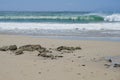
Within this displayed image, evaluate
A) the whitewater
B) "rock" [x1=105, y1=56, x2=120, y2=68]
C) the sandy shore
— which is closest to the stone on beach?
"rock" [x1=105, y1=56, x2=120, y2=68]

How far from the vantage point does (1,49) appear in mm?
7836

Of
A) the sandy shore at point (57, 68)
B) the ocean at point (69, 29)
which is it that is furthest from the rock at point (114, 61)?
the ocean at point (69, 29)

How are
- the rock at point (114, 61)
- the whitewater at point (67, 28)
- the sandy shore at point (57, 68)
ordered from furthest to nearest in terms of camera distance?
the whitewater at point (67, 28) < the rock at point (114, 61) < the sandy shore at point (57, 68)

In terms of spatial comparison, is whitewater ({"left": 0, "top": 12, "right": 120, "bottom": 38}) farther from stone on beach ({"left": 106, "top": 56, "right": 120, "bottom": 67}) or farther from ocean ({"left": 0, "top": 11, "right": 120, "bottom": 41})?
stone on beach ({"left": 106, "top": 56, "right": 120, "bottom": 67})

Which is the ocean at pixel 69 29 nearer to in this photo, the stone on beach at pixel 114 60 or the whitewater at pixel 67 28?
the whitewater at pixel 67 28

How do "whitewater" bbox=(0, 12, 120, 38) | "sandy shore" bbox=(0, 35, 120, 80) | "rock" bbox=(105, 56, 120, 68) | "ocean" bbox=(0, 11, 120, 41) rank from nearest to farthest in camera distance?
"sandy shore" bbox=(0, 35, 120, 80), "rock" bbox=(105, 56, 120, 68), "ocean" bbox=(0, 11, 120, 41), "whitewater" bbox=(0, 12, 120, 38)

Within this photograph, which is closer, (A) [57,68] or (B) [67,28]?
(A) [57,68]

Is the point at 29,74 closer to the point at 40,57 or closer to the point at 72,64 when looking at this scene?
the point at 72,64

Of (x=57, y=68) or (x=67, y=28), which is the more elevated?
(x=57, y=68)

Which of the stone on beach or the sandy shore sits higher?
the sandy shore

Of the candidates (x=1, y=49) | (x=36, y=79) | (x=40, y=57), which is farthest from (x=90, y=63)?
(x=1, y=49)

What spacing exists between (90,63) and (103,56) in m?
1.04

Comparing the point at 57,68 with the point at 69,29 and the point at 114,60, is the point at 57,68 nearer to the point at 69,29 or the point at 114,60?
the point at 114,60

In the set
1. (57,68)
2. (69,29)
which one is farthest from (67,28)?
(57,68)
